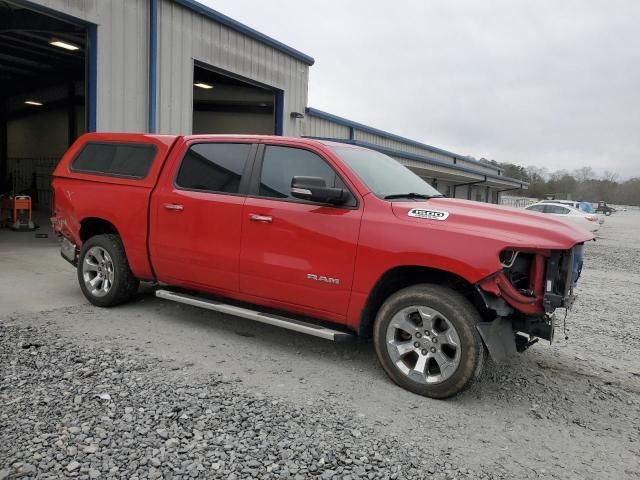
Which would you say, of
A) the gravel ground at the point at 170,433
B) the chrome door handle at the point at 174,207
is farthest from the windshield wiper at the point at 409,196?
the chrome door handle at the point at 174,207

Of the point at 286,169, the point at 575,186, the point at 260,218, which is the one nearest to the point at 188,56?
the point at 286,169

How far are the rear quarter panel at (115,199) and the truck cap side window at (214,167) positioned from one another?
372mm

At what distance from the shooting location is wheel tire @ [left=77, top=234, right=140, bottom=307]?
218 inches

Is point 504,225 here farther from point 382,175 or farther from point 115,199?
point 115,199

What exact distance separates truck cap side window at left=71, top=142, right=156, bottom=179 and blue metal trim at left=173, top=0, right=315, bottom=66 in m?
6.28

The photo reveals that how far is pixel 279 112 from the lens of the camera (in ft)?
48.7

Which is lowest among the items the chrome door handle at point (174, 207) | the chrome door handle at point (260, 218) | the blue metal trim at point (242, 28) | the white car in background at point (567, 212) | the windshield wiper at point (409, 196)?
the white car in background at point (567, 212)

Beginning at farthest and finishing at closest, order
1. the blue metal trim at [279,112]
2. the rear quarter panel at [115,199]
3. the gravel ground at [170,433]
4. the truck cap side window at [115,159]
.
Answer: the blue metal trim at [279,112]
the truck cap side window at [115,159]
the rear quarter panel at [115,199]
the gravel ground at [170,433]

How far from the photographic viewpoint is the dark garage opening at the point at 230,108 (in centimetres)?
1698

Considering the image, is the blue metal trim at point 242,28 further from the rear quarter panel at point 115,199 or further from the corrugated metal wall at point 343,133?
the rear quarter panel at point 115,199

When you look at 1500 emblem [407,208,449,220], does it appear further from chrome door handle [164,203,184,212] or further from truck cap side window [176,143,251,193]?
chrome door handle [164,203,184,212]

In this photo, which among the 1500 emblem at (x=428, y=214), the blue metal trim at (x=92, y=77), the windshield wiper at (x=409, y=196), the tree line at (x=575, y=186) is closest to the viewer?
the 1500 emblem at (x=428, y=214)

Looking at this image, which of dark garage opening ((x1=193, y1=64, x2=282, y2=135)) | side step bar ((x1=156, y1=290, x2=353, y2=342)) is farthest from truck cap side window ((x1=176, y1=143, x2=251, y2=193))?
dark garage opening ((x1=193, y1=64, x2=282, y2=135))

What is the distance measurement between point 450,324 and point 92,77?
28.9 ft
